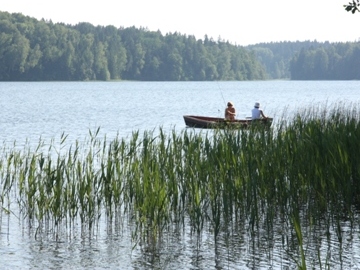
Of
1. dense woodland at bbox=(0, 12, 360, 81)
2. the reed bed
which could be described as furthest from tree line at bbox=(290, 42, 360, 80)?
the reed bed

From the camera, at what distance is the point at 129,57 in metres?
161

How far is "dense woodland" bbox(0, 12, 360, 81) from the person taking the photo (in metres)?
136

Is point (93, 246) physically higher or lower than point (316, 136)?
lower

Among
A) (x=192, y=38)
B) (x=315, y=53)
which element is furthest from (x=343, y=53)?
(x=192, y=38)

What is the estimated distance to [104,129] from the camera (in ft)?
112

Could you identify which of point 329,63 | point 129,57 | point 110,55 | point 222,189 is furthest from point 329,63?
point 222,189

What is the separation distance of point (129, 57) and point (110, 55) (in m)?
7.53

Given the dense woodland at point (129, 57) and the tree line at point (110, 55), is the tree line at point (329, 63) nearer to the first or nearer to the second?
the dense woodland at point (129, 57)

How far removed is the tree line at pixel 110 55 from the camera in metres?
134

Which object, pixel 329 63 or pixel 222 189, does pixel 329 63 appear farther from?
pixel 222 189

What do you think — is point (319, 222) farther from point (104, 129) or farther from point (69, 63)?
point (69, 63)

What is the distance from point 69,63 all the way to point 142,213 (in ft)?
429

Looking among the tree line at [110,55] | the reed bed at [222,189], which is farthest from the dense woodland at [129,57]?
the reed bed at [222,189]

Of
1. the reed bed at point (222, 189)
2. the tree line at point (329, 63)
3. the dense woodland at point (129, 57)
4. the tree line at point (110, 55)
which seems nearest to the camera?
the reed bed at point (222, 189)
